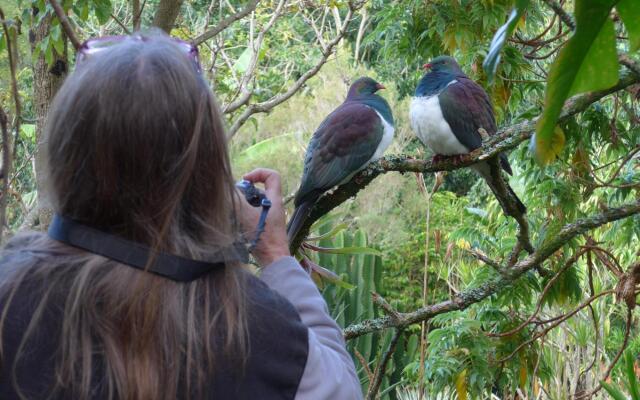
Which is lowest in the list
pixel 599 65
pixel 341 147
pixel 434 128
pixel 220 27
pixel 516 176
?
pixel 516 176

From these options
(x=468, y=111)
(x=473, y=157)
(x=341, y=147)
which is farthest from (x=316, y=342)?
(x=341, y=147)

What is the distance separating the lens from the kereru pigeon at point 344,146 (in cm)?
281

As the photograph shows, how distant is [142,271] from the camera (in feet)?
2.60

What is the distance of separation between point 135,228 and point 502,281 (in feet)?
4.44

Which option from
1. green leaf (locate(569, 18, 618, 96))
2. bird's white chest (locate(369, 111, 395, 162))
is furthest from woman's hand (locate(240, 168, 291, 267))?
bird's white chest (locate(369, 111, 395, 162))

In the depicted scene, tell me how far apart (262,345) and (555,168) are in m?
1.79

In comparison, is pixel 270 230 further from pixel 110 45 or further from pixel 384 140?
pixel 384 140

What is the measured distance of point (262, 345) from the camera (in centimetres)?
82

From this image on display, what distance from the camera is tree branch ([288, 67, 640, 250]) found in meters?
1.57

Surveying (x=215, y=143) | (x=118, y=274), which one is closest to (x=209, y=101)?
(x=215, y=143)

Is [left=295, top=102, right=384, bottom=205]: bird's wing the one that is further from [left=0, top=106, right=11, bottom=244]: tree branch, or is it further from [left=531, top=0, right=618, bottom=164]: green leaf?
[left=531, top=0, right=618, bottom=164]: green leaf

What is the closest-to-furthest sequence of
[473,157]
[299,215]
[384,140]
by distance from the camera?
1. [473,157]
2. [299,215]
3. [384,140]

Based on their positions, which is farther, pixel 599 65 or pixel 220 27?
pixel 220 27

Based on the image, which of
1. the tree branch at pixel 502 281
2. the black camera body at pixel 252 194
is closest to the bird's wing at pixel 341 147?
the tree branch at pixel 502 281
